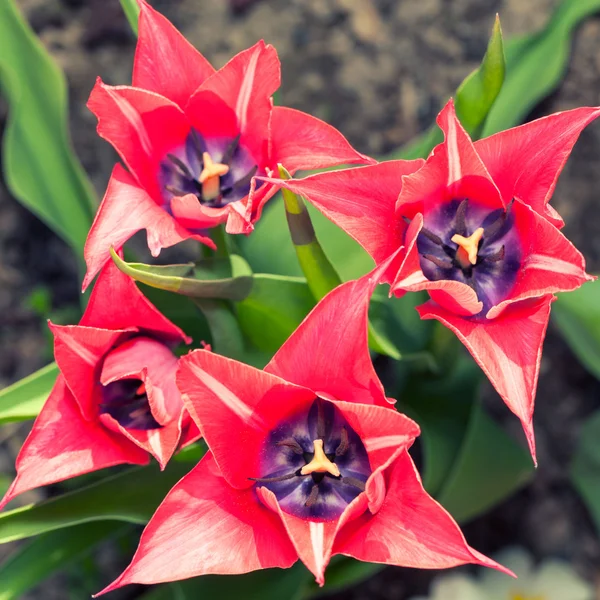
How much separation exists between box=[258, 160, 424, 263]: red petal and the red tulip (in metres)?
0.21

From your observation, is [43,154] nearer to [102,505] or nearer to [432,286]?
[102,505]

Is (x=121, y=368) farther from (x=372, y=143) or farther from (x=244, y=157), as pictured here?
(x=372, y=143)

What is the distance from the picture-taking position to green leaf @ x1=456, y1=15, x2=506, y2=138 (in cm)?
77

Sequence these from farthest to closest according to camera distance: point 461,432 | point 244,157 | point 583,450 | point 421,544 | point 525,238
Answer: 1. point 583,450
2. point 461,432
3. point 244,157
4. point 525,238
5. point 421,544

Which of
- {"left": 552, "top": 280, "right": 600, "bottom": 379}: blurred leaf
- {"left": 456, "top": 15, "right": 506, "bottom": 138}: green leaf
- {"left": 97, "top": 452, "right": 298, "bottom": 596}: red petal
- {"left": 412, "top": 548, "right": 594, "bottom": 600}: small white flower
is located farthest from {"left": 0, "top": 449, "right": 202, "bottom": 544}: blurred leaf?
{"left": 412, "top": 548, "right": 594, "bottom": 600}: small white flower

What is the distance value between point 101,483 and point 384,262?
442mm

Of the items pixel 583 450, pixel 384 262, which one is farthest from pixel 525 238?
pixel 583 450

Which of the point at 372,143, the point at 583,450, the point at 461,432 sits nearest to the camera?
the point at 461,432

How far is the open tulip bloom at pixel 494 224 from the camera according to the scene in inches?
25.6

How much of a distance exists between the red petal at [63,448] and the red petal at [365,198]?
30 cm

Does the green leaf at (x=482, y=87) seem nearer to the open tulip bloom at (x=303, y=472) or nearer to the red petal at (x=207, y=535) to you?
the open tulip bloom at (x=303, y=472)

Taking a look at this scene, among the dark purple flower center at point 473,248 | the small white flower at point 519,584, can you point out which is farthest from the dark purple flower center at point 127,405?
the small white flower at point 519,584

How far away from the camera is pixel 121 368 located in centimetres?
76

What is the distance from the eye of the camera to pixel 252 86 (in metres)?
0.78
